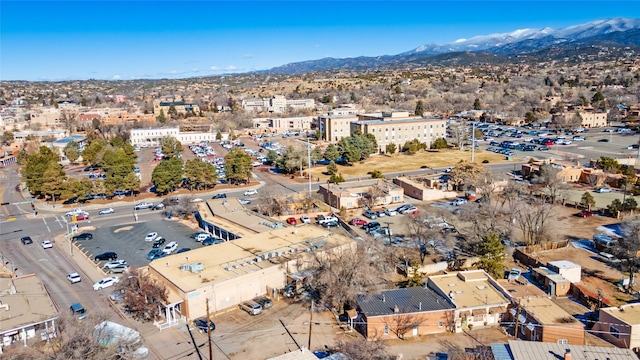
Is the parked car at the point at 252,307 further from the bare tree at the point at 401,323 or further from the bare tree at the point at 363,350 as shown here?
the bare tree at the point at 401,323

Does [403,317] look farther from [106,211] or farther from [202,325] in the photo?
[106,211]

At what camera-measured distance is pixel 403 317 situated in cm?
1731

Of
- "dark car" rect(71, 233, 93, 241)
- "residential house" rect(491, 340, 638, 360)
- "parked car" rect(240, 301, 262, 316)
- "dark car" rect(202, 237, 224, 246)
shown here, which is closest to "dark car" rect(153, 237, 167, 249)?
"dark car" rect(202, 237, 224, 246)

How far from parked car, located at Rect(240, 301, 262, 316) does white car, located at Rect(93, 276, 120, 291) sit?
6812mm

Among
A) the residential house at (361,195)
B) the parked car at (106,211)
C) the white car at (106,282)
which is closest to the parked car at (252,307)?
the white car at (106,282)

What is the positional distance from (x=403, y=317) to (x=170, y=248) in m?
14.7

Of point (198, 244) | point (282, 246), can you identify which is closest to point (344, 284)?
point (282, 246)

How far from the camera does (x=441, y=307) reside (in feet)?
58.3

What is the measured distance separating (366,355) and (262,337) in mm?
4643

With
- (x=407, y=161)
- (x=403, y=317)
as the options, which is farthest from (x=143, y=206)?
(x=407, y=161)

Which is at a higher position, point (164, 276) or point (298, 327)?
point (164, 276)

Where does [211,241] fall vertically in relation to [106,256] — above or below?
below

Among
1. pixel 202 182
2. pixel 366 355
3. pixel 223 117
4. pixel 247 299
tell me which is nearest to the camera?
pixel 366 355

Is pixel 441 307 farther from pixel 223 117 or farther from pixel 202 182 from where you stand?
pixel 223 117
